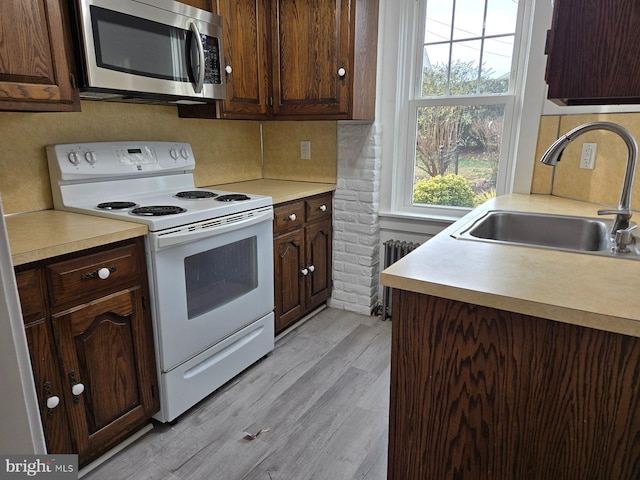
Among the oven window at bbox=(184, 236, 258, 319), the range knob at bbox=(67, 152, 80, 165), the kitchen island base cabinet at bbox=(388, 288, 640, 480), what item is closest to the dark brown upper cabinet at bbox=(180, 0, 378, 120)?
the range knob at bbox=(67, 152, 80, 165)

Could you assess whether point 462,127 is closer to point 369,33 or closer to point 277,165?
point 369,33

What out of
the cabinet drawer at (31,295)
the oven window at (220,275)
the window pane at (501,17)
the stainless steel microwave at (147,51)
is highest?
the window pane at (501,17)

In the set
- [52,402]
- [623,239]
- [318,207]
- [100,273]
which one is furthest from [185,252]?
[623,239]

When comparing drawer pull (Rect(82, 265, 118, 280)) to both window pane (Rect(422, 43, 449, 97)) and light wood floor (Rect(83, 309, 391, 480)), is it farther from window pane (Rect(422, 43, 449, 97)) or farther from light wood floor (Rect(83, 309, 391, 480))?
window pane (Rect(422, 43, 449, 97))

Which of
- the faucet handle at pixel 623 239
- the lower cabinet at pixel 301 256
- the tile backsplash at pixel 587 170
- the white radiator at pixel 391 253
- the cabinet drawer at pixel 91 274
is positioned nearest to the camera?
the faucet handle at pixel 623 239

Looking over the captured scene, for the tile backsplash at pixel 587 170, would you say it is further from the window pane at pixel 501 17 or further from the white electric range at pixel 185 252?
the white electric range at pixel 185 252

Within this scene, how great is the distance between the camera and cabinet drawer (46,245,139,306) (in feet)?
4.43

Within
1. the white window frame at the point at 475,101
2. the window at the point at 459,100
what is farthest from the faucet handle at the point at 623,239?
the window at the point at 459,100

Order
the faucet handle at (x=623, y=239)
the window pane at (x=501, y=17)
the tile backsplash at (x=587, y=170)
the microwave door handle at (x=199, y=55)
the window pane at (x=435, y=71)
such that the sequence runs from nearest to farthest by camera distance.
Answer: the faucet handle at (x=623, y=239) → the tile backsplash at (x=587, y=170) → the microwave door handle at (x=199, y=55) → the window pane at (x=501, y=17) → the window pane at (x=435, y=71)

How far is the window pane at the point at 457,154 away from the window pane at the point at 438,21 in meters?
0.42

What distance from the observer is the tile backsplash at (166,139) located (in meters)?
1.76

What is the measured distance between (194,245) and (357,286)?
146 centimetres

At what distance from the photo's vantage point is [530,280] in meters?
0.99

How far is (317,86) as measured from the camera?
246cm
